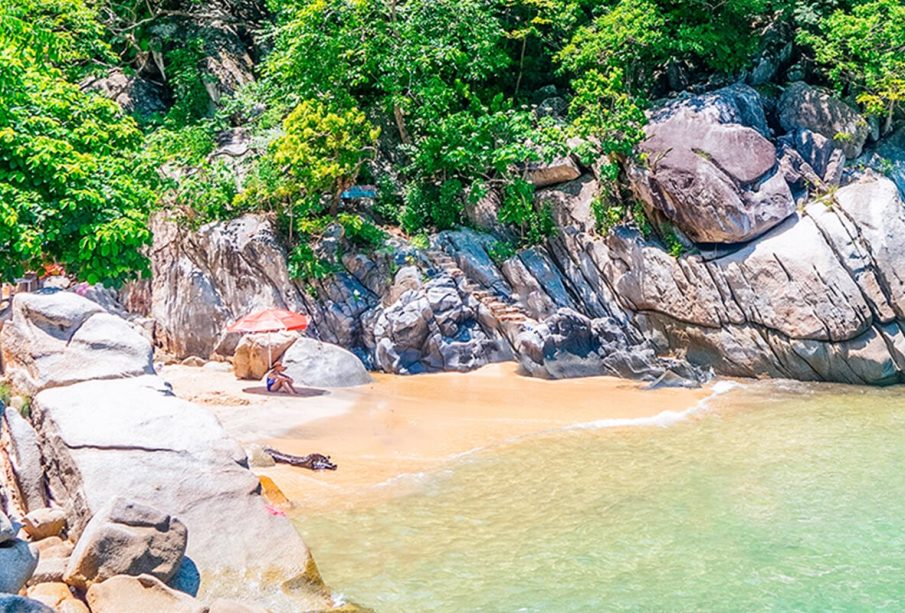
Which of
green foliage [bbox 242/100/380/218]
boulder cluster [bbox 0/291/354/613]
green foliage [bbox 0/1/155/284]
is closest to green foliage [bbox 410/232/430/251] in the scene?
green foliage [bbox 242/100/380/218]

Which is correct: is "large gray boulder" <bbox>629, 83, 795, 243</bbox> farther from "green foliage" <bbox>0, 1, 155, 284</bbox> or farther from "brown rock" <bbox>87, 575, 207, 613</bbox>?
"brown rock" <bbox>87, 575, 207, 613</bbox>

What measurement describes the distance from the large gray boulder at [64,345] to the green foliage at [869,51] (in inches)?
653

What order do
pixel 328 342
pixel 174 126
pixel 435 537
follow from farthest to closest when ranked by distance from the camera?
1. pixel 174 126
2. pixel 328 342
3. pixel 435 537

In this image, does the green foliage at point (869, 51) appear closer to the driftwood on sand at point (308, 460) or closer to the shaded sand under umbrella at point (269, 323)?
the shaded sand under umbrella at point (269, 323)

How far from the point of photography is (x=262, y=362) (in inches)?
637

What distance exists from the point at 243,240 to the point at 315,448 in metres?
8.64

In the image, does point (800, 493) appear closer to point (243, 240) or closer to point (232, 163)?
point (243, 240)

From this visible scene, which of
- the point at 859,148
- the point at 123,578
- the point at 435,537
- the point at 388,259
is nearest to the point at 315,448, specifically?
the point at 435,537

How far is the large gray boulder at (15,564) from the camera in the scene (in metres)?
5.89

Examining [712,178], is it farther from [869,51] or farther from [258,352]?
[258,352]

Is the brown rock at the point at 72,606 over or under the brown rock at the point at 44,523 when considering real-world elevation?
under

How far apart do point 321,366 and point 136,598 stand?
10037 millimetres

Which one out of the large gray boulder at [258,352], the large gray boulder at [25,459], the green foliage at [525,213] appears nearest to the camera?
the large gray boulder at [25,459]

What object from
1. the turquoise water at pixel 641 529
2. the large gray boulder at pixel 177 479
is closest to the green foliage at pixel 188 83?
the turquoise water at pixel 641 529
